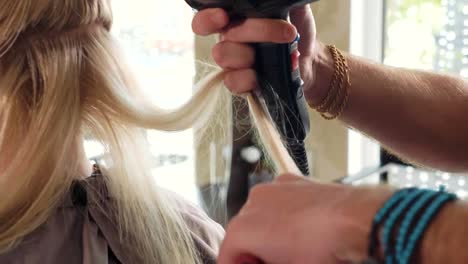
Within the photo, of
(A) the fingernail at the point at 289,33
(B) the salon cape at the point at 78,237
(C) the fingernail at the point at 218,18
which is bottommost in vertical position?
(B) the salon cape at the point at 78,237

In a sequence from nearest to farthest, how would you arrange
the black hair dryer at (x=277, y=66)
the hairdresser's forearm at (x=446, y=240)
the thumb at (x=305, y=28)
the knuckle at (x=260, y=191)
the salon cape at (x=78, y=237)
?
1. the hairdresser's forearm at (x=446, y=240)
2. the knuckle at (x=260, y=191)
3. the black hair dryer at (x=277, y=66)
4. the salon cape at (x=78, y=237)
5. the thumb at (x=305, y=28)

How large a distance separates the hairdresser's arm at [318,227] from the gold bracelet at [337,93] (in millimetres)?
599

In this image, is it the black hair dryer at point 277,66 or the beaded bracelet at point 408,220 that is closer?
the beaded bracelet at point 408,220

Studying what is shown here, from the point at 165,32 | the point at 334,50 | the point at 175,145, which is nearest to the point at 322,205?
the point at 334,50

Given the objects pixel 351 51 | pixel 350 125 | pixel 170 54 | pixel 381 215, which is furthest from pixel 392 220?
pixel 170 54

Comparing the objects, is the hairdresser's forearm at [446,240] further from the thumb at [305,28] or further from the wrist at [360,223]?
the thumb at [305,28]

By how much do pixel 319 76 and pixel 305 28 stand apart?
0.34 ft

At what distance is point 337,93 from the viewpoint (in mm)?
1224

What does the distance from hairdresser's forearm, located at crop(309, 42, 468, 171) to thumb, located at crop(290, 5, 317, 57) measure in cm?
13

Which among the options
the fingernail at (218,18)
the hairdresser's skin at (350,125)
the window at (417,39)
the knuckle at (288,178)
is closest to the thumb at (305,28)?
the hairdresser's skin at (350,125)

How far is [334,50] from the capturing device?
1253mm

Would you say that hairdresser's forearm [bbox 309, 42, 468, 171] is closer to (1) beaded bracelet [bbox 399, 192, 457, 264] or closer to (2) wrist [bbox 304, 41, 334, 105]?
(2) wrist [bbox 304, 41, 334, 105]

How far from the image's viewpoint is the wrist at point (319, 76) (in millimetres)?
1189

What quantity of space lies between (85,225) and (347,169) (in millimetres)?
1387
